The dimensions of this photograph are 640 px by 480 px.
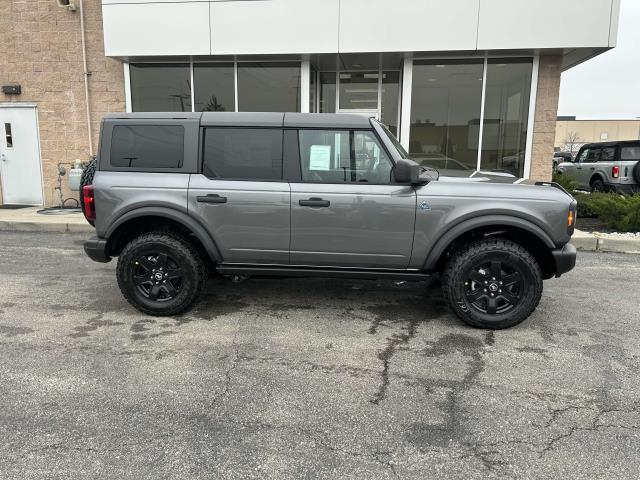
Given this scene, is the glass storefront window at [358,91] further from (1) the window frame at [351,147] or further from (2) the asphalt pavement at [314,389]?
(1) the window frame at [351,147]

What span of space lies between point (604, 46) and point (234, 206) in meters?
8.07

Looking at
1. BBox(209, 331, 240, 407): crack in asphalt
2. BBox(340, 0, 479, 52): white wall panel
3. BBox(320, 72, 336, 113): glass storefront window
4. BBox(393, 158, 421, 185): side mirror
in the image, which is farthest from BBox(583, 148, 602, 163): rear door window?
BBox(209, 331, 240, 407): crack in asphalt

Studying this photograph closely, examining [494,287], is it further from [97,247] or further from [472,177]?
[97,247]

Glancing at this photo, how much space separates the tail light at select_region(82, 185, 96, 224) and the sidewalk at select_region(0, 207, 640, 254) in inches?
193

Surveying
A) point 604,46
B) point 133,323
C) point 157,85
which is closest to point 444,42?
point 604,46

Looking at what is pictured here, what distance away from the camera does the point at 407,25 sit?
30.2 feet

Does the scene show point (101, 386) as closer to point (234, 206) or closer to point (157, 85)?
point (234, 206)

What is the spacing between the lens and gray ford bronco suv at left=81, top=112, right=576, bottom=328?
425 centimetres

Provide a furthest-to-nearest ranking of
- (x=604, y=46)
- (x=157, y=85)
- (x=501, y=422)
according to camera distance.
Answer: (x=157, y=85) → (x=604, y=46) → (x=501, y=422)

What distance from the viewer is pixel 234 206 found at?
4422 mm

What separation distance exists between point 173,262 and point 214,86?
7144 mm

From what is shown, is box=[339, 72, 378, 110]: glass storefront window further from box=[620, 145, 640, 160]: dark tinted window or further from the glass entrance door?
box=[620, 145, 640, 160]: dark tinted window

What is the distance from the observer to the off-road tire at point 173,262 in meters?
4.52

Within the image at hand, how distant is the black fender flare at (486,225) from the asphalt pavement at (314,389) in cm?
79
